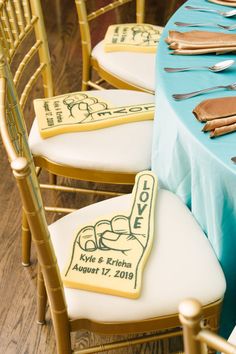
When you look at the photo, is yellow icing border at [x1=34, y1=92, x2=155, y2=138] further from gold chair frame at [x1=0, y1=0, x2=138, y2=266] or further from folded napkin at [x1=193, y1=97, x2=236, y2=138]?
folded napkin at [x1=193, y1=97, x2=236, y2=138]

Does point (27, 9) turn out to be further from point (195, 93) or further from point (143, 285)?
point (143, 285)

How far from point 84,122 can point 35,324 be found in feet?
1.99

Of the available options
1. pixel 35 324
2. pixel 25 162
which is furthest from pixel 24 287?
pixel 25 162

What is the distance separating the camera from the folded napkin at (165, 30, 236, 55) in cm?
137

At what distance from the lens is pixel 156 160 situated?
1.42 meters

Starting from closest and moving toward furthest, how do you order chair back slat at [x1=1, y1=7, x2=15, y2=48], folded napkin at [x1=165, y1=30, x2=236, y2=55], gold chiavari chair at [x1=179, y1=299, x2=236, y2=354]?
gold chiavari chair at [x1=179, y1=299, x2=236, y2=354]
folded napkin at [x1=165, y1=30, x2=236, y2=55]
chair back slat at [x1=1, y1=7, x2=15, y2=48]

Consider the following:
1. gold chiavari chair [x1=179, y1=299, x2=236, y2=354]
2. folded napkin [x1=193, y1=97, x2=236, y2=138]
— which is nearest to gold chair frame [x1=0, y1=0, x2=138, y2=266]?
folded napkin [x1=193, y1=97, x2=236, y2=138]

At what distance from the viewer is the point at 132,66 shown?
188 centimetres

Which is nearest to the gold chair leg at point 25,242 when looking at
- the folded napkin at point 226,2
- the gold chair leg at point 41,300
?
the gold chair leg at point 41,300

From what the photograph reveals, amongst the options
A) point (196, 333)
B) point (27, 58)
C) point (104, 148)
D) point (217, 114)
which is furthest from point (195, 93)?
point (196, 333)

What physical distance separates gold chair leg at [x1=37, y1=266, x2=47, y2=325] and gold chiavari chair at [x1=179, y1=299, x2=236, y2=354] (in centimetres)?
92

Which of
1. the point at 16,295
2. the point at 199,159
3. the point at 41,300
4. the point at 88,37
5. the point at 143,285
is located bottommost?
the point at 16,295

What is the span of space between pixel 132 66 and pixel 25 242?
0.68 meters

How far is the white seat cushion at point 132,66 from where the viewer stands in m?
1.84
